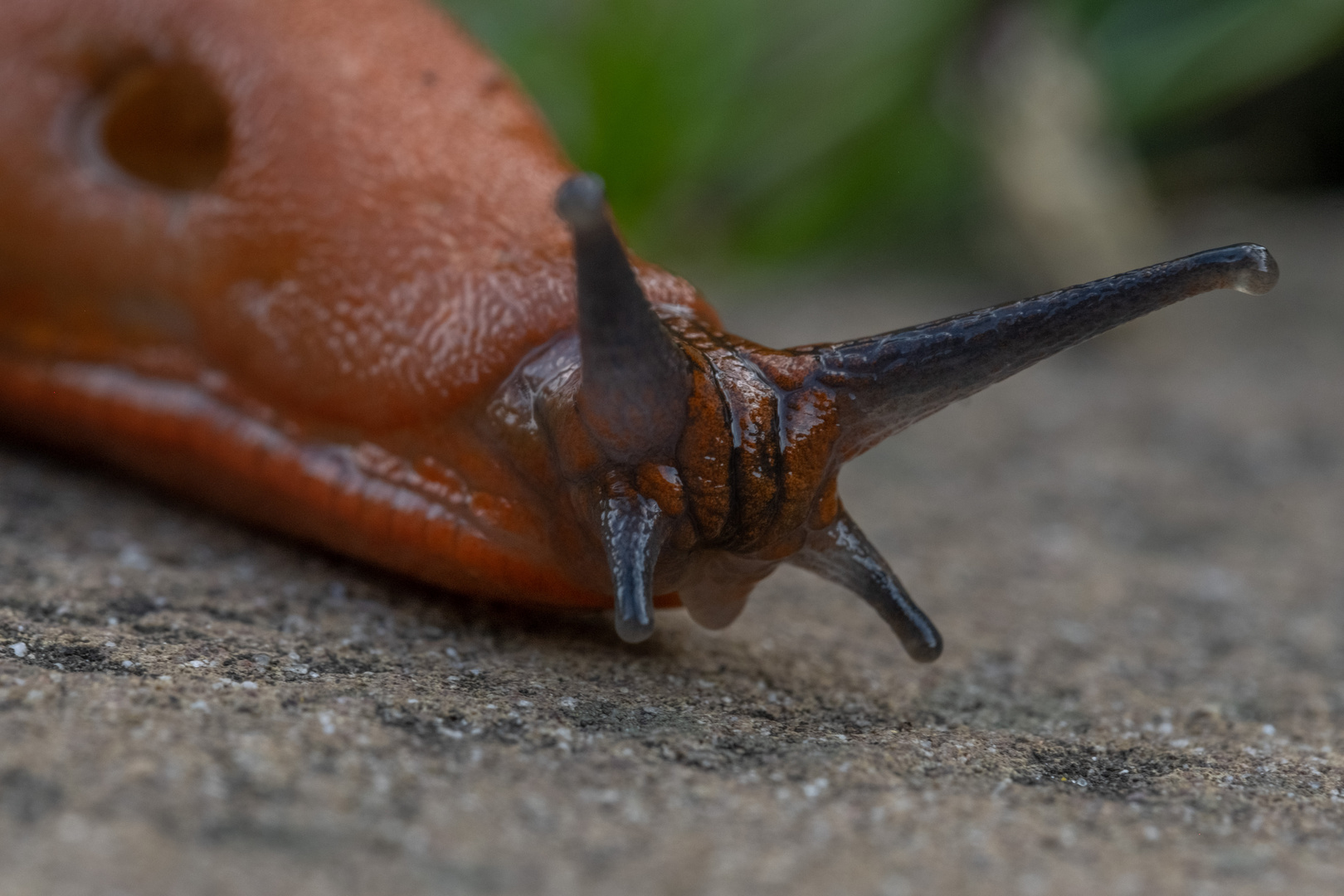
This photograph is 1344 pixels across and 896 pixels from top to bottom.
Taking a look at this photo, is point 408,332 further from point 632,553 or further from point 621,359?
point 632,553

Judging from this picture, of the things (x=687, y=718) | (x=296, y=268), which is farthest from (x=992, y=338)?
(x=296, y=268)

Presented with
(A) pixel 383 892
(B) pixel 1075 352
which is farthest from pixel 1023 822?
(B) pixel 1075 352

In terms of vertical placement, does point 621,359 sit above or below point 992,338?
below

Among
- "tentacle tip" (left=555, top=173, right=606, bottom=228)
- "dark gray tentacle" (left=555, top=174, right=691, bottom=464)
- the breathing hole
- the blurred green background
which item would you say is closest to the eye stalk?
"dark gray tentacle" (left=555, top=174, right=691, bottom=464)

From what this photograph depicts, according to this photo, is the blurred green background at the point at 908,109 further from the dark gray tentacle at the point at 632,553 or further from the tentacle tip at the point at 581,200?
the tentacle tip at the point at 581,200

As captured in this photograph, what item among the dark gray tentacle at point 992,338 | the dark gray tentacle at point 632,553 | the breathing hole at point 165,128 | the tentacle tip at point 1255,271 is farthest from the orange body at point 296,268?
the tentacle tip at point 1255,271

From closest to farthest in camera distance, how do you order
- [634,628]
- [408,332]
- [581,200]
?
[581,200] < [634,628] < [408,332]

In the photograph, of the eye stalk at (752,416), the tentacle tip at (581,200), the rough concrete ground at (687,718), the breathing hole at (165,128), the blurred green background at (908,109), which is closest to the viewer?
the rough concrete ground at (687,718)

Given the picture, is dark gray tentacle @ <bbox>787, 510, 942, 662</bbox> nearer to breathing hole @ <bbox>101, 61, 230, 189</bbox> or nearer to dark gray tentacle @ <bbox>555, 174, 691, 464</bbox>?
dark gray tentacle @ <bbox>555, 174, 691, 464</bbox>
